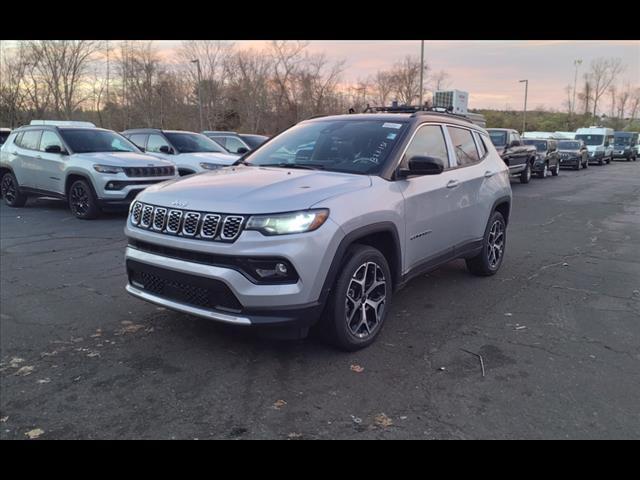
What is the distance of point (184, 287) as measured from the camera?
352 cm

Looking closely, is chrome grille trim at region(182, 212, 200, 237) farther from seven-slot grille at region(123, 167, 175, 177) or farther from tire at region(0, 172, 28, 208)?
tire at region(0, 172, 28, 208)

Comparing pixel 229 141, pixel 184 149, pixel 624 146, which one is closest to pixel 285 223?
pixel 184 149

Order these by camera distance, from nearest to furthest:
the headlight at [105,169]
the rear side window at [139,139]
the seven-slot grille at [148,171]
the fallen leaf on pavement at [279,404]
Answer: the fallen leaf on pavement at [279,404] < the headlight at [105,169] < the seven-slot grille at [148,171] < the rear side window at [139,139]

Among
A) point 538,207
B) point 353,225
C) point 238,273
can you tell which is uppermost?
point 353,225

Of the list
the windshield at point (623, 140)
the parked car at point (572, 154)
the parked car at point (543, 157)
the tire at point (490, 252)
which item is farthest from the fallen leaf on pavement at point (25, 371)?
the windshield at point (623, 140)

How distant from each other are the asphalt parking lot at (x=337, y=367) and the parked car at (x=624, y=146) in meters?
44.3

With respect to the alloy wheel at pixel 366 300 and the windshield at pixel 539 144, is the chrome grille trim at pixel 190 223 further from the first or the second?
the windshield at pixel 539 144

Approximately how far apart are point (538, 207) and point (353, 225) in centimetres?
1053

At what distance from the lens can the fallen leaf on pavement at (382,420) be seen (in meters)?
2.90

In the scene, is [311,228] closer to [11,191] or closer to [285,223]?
[285,223]

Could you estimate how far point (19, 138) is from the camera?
439 inches
